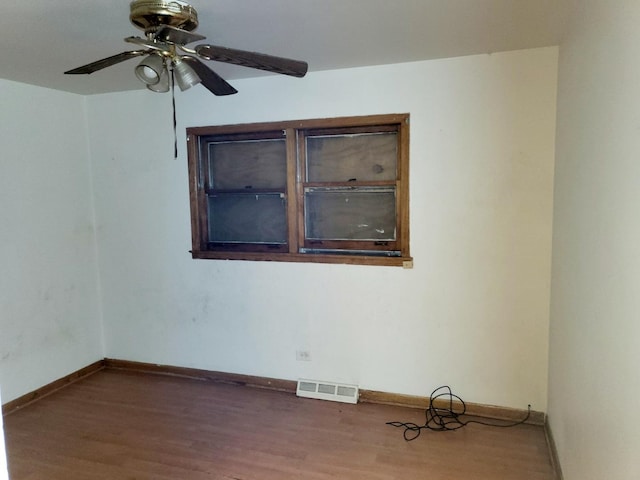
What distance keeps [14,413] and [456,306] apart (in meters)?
3.22

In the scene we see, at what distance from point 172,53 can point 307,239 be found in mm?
1790

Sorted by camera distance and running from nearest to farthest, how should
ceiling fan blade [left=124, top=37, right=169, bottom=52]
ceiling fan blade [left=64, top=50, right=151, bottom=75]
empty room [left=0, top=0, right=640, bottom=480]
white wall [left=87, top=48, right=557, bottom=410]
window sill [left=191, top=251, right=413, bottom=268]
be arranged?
ceiling fan blade [left=124, top=37, right=169, bottom=52], ceiling fan blade [left=64, top=50, right=151, bottom=75], empty room [left=0, top=0, right=640, bottom=480], white wall [left=87, top=48, right=557, bottom=410], window sill [left=191, top=251, right=413, bottom=268]

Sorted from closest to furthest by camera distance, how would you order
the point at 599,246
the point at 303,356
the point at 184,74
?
the point at 599,246 < the point at 184,74 < the point at 303,356

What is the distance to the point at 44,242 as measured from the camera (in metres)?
3.50

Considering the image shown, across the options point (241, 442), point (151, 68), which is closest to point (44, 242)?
point (241, 442)

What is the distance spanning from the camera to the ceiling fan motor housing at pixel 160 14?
1764 mm

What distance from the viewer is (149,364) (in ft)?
12.8

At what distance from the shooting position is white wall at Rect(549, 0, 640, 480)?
50.6 inches

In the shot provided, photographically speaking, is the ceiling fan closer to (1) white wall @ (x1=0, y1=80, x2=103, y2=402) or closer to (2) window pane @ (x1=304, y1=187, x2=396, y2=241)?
(2) window pane @ (x1=304, y1=187, x2=396, y2=241)

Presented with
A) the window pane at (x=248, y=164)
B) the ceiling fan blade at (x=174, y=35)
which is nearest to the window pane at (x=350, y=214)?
the window pane at (x=248, y=164)

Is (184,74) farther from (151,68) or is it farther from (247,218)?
(247,218)

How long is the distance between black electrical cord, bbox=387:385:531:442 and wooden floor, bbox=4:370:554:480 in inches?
2.0

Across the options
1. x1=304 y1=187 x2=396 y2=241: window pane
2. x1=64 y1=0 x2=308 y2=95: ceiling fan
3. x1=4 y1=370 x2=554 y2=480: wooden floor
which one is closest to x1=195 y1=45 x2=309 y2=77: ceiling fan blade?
x1=64 y1=0 x2=308 y2=95: ceiling fan

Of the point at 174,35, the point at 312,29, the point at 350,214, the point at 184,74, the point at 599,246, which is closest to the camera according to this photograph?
the point at 599,246
